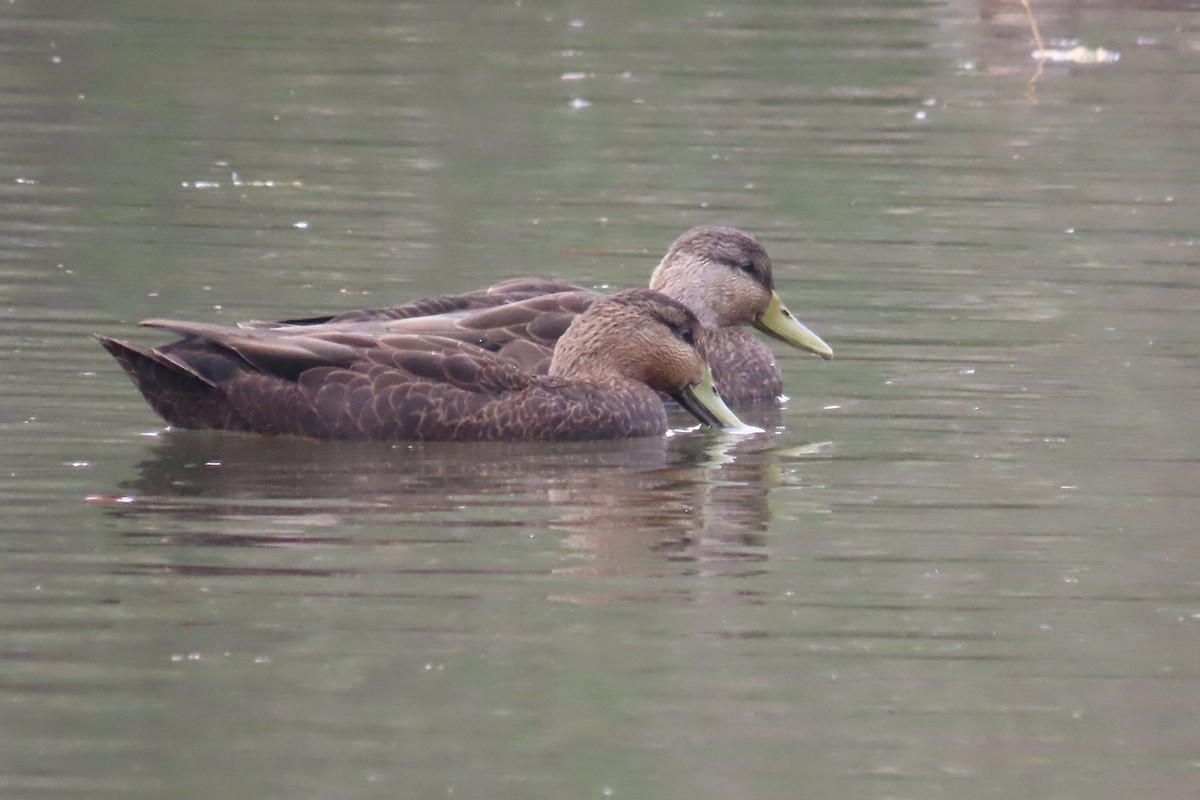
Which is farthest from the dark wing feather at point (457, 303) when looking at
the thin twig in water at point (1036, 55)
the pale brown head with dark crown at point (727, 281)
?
the thin twig in water at point (1036, 55)

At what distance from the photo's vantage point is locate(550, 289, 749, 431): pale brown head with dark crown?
993 centimetres

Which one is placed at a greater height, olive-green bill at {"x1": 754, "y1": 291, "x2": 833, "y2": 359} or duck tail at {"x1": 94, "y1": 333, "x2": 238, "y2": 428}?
duck tail at {"x1": 94, "y1": 333, "x2": 238, "y2": 428}

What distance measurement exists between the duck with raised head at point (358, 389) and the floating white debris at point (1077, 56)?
1230cm

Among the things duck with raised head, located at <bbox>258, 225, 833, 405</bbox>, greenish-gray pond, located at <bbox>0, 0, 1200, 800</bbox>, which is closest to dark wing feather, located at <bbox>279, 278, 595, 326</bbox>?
duck with raised head, located at <bbox>258, 225, 833, 405</bbox>

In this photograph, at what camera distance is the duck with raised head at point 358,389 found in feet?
30.6

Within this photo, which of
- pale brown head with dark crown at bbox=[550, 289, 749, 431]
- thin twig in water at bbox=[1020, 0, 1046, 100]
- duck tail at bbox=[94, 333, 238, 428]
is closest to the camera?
duck tail at bbox=[94, 333, 238, 428]

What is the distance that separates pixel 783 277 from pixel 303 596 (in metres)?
6.17

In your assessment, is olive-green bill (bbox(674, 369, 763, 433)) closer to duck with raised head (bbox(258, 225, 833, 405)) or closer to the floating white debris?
duck with raised head (bbox(258, 225, 833, 405))

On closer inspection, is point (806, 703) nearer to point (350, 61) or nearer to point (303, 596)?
point (303, 596)

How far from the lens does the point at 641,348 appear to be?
9.97 meters

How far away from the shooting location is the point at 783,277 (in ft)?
41.8

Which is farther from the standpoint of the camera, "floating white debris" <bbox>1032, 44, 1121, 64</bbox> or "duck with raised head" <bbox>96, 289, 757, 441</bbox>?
"floating white debris" <bbox>1032, 44, 1121, 64</bbox>

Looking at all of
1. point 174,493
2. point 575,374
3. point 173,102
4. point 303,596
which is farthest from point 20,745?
point 173,102

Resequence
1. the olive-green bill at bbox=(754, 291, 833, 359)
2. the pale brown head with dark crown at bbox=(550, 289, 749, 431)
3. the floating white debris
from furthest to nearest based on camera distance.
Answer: the floating white debris → the olive-green bill at bbox=(754, 291, 833, 359) → the pale brown head with dark crown at bbox=(550, 289, 749, 431)
